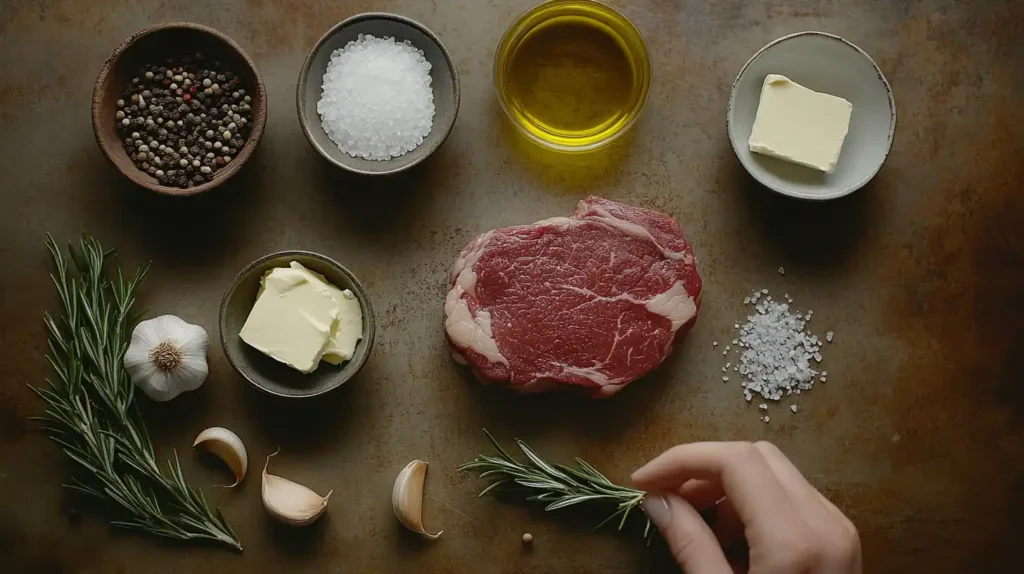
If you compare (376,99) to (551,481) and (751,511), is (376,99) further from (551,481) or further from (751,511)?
(751,511)

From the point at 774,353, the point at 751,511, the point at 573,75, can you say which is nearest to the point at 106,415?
the point at 573,75

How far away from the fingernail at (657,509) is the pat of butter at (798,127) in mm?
964

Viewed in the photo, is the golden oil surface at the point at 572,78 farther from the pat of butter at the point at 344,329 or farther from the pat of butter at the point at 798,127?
the pat of butter at the point at 344,329

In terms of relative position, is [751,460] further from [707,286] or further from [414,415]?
[414,415]

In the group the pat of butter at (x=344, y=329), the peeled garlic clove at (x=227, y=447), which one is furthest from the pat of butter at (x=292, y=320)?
the peeled garlic clove at (x=227, y=447)

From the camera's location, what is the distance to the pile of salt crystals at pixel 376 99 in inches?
98.3

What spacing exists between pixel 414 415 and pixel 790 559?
3.45ft

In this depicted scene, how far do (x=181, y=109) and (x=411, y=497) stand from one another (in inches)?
47.3

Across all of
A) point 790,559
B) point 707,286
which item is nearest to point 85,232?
point 707,286

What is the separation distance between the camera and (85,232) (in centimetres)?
260

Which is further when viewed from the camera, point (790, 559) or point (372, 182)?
point (372, 182)

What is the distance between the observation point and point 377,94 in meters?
2.49

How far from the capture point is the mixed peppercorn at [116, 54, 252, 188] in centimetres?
250

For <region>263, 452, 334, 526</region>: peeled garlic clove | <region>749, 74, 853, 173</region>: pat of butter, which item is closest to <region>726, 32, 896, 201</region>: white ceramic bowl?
<region>749, 74, 853, 173</region>: pat of butter
